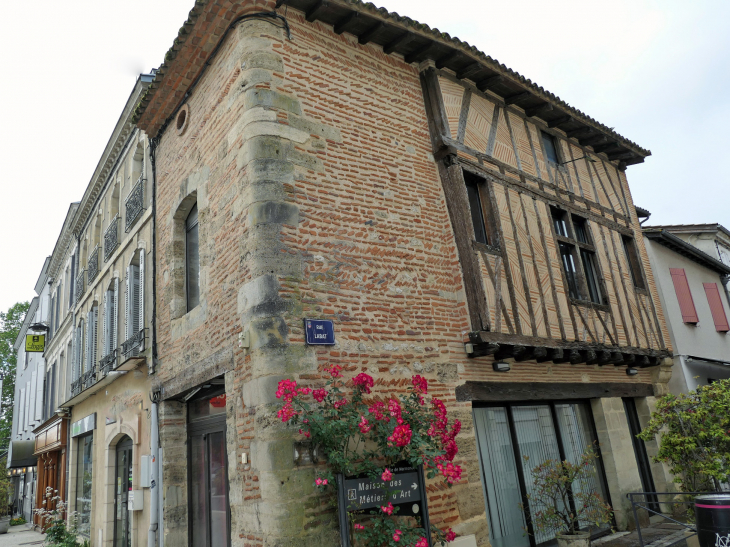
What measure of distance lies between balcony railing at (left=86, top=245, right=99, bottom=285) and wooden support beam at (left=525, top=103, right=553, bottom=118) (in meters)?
9.06

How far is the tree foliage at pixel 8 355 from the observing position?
29609mm

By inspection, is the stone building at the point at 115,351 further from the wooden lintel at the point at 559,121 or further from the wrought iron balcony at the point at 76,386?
the wooden lintel at the point at 559,121

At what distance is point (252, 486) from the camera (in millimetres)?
4797

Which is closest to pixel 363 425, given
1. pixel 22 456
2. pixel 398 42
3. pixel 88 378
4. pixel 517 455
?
pixel 517 455

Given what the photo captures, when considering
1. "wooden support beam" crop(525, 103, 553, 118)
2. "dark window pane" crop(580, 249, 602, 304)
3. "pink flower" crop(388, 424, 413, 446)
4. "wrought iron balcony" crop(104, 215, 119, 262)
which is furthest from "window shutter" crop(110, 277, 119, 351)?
"dark window pane" crop(580, 249, 602, 304)

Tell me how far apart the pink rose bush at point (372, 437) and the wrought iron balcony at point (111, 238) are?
22.6 ft

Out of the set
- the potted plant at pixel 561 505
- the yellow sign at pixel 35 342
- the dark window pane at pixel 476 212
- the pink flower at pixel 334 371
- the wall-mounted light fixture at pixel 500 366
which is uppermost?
the yellow sign at pixel 35 342

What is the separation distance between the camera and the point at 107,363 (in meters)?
9.59

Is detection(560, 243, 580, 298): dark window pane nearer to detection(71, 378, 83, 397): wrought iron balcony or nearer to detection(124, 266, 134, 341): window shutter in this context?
detection(124, 266, 134, 341): window shutter

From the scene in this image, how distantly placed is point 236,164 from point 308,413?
2.78 meters

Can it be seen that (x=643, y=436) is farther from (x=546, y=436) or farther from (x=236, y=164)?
(x=236, y=164)

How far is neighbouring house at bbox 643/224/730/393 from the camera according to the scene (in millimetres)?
10062

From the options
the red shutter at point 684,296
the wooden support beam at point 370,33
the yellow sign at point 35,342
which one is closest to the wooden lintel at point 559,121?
the wooden support beam at point 370,33

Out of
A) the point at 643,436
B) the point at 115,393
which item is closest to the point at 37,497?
the point at 115,393
